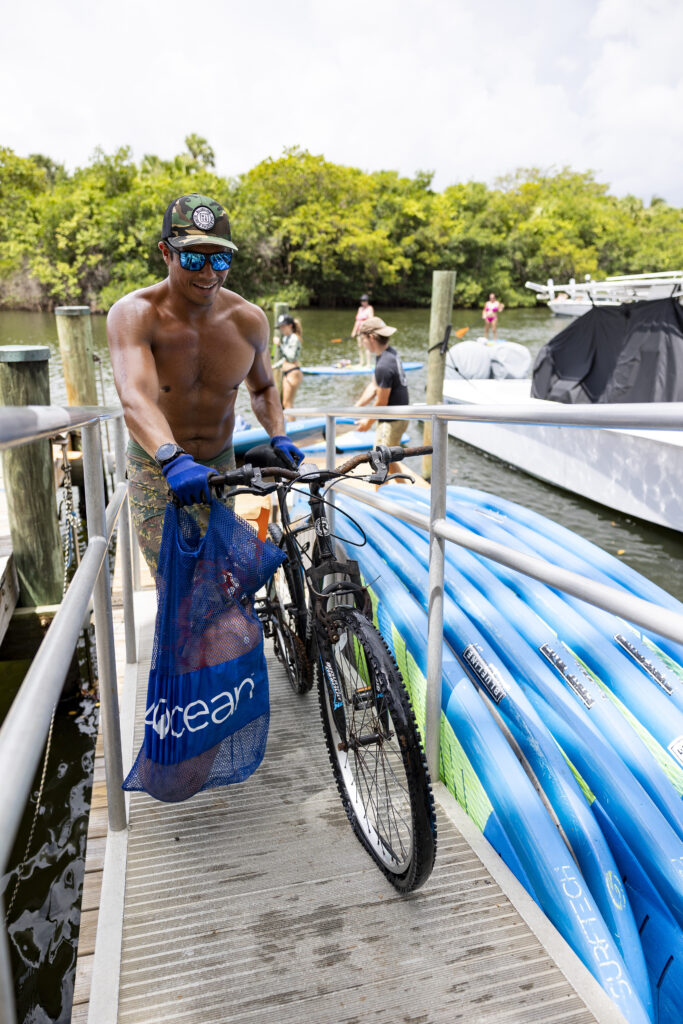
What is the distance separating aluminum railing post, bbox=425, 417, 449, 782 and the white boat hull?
4.52 metres

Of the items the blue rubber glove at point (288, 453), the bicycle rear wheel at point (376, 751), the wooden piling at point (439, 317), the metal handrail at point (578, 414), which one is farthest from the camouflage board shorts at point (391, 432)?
the bicycle rear wheel at point (376, 751)

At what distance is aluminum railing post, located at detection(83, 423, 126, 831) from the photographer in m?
1.91

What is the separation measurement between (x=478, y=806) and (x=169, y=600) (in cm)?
122

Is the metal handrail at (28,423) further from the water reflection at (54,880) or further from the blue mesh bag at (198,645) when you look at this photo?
the water reflection at (54,880)

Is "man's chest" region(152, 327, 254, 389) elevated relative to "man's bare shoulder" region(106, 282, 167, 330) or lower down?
lower down

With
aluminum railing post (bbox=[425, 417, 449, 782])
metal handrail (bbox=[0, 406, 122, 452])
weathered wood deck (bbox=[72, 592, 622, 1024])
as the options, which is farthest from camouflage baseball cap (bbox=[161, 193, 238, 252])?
weathered wood deck (bbox=[72, 592, 622, 1024])

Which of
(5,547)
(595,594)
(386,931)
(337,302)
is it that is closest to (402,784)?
(386,931)

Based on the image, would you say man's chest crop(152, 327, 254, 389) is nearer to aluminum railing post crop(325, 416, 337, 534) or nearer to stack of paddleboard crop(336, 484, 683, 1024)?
aluminum railing post crop(325, 416, 337, 534)

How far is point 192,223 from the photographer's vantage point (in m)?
2.23

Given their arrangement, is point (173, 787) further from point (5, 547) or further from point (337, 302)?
point (337, 302)

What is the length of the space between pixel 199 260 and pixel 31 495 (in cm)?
263

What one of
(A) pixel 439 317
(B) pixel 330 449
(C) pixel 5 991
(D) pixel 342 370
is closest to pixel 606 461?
(A) pixel 439 317

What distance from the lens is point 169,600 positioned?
75.7 inches

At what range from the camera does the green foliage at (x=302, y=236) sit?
37.2m
